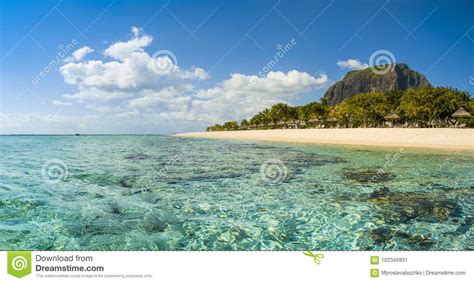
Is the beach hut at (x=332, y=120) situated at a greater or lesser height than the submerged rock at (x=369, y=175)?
greater

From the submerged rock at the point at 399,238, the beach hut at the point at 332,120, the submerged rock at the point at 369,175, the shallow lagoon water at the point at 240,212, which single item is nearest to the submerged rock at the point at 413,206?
the shallow lagoon water at the point at 240,212

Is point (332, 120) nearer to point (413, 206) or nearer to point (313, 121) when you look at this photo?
point (313, 121)

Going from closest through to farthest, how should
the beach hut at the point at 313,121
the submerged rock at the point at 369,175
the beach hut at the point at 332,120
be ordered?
the submerged rock at the point at 369,175 < the beach hut at the point at 332,120 < the beach hut at the point at 313,121

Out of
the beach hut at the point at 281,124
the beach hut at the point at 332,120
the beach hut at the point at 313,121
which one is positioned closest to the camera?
the beach hut at the point at 332,120

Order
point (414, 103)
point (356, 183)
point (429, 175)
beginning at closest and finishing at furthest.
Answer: point (356, 183)
point (429, 175)
point (414, 103)

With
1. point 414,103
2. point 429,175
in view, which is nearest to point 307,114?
point 414,103

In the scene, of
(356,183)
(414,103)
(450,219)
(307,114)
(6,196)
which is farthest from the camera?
(307,114)

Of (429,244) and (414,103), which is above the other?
(414,103)
